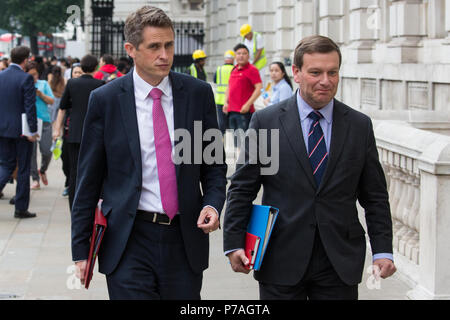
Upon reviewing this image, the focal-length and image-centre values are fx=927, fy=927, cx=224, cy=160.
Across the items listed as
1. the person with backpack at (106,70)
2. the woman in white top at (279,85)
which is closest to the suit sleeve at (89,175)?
the woman in white top at (279,85)

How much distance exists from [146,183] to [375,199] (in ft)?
3.61

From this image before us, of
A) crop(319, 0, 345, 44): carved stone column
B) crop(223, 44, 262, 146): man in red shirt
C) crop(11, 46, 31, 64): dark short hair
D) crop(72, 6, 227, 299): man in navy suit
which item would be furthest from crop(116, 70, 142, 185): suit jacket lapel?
crop(319, 0, 345, 44): carved stone column

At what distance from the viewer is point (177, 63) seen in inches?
1410

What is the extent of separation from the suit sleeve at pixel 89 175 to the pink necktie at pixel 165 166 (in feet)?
0.91

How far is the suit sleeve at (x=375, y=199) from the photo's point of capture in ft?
14.5

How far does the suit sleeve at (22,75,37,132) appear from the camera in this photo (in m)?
11.0

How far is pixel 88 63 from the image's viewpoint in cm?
1063

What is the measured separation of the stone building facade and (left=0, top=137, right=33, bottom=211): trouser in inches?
164

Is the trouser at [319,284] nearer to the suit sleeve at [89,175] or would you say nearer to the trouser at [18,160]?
the suit sleeve at [89,175]

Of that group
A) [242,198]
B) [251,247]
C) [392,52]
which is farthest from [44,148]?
[251,247]

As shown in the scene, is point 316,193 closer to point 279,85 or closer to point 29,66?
point 279,85
